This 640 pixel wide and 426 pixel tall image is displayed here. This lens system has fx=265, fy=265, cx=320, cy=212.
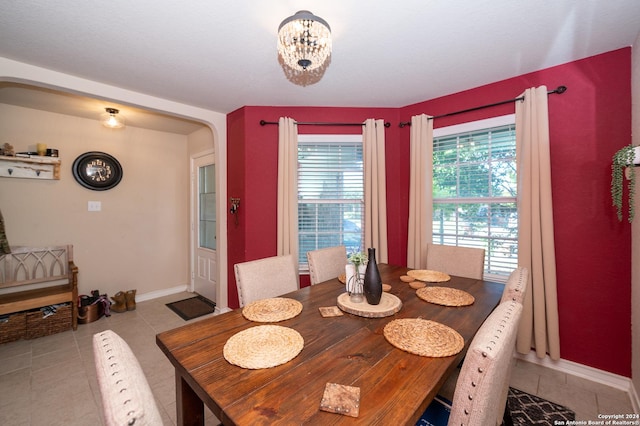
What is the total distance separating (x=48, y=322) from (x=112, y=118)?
87.7 inches

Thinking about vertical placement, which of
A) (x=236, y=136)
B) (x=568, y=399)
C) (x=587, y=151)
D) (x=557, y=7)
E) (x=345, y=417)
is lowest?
(x=568, y=399)

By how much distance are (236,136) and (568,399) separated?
12.2 feet

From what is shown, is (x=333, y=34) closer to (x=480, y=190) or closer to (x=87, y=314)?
(x=480, y=190)

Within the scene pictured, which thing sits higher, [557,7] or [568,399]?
[557,7]

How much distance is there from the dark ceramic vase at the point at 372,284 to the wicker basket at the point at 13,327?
3445mm

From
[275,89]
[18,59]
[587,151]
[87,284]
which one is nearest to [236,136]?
[275,89]

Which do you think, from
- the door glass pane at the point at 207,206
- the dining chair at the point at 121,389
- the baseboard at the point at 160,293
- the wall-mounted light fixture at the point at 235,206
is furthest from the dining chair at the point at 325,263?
the baseboard at the point at 160,293

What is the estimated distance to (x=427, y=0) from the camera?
1.46 m

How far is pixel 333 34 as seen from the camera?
5.74 feet

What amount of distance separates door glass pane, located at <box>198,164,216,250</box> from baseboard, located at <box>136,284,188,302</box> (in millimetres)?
776

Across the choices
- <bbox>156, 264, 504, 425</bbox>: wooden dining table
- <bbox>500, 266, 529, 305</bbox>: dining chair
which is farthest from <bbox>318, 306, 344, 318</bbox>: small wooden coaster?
<bbox>500, 266, 529, 305</bbox>: dining chair

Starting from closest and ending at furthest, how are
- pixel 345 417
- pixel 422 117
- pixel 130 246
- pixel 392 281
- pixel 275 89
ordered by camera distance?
pixel 345 417 → pixel 392 281 → pixel 275 89 → pixel 422 117 → pixel 130 246

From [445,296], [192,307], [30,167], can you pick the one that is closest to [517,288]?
[445,296]

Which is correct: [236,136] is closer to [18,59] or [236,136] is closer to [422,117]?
[18,59]
